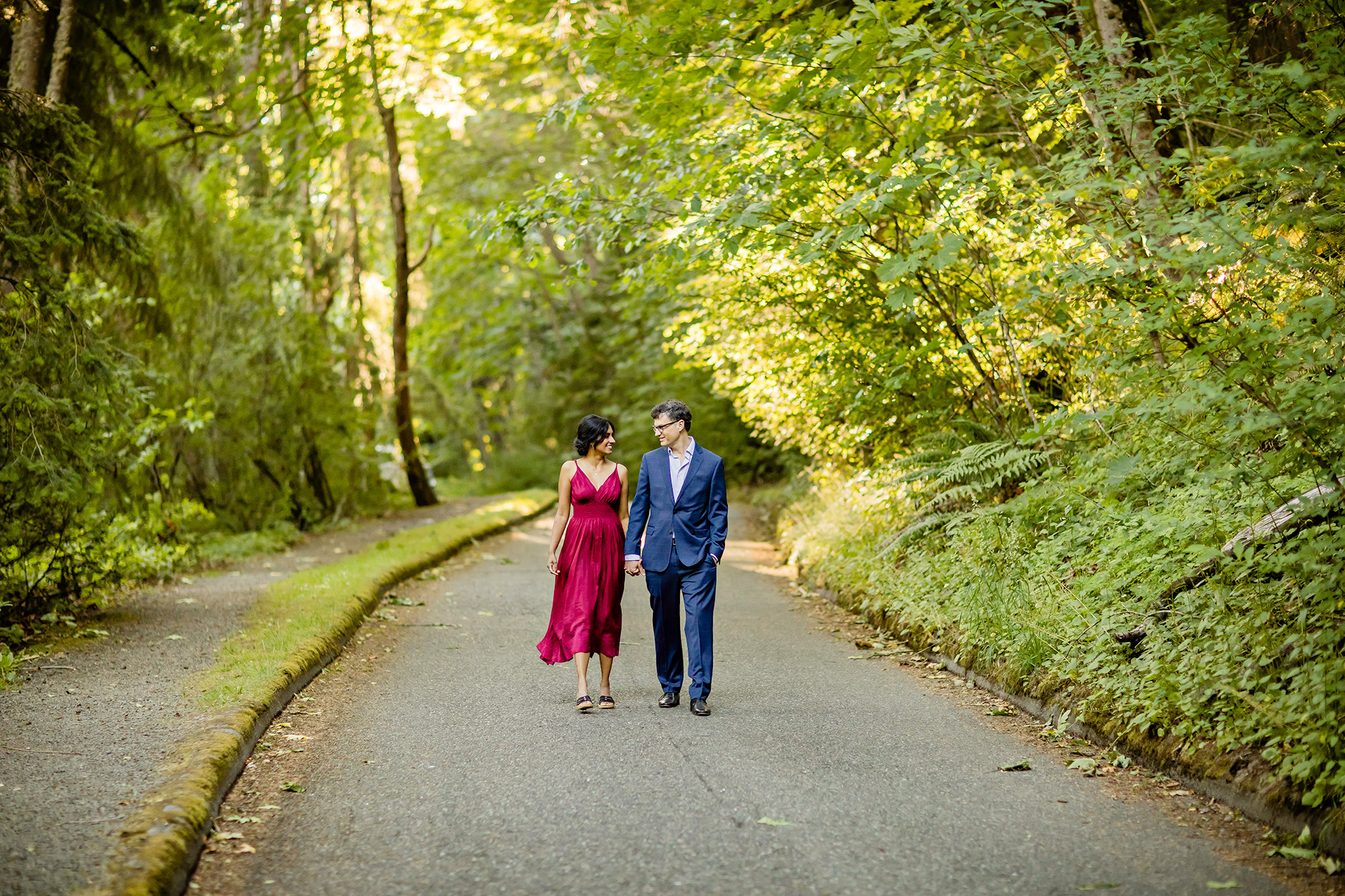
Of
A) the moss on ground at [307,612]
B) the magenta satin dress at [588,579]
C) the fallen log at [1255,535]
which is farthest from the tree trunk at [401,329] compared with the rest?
the fallen log at [1255,535]

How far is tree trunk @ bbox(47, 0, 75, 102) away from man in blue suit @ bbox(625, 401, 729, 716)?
744 cm

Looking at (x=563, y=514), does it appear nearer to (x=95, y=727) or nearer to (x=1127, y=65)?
(x=95, y=727)

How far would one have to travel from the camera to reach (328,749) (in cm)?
637

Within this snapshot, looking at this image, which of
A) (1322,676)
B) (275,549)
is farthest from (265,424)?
(1322,676)

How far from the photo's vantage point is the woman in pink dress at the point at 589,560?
7469 mm

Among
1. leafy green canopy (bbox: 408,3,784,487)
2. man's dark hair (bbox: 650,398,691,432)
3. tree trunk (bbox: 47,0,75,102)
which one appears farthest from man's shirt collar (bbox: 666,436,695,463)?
leafy green canopy (bbox: 408,3,784,487)

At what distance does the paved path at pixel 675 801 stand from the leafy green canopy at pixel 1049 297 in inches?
34.0

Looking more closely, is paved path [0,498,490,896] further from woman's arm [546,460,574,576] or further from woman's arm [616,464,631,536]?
Answer: woman's arm [616,464,631,536]

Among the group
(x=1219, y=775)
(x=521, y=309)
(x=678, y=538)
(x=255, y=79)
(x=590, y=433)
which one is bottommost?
(x=1219, y=775)

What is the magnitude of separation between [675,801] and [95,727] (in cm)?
340

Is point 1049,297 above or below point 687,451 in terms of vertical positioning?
above

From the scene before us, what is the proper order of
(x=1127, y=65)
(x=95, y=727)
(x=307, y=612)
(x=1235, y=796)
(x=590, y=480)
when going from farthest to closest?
1. (x=307, y=612)
2. (x=590, y=480)
3. (x=1127, y=65)
4. (x=95, y=727)
5. (x=1235, y=796)

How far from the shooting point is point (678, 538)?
745cm

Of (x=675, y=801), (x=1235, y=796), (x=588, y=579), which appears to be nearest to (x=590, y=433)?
(x=588, y=579)
